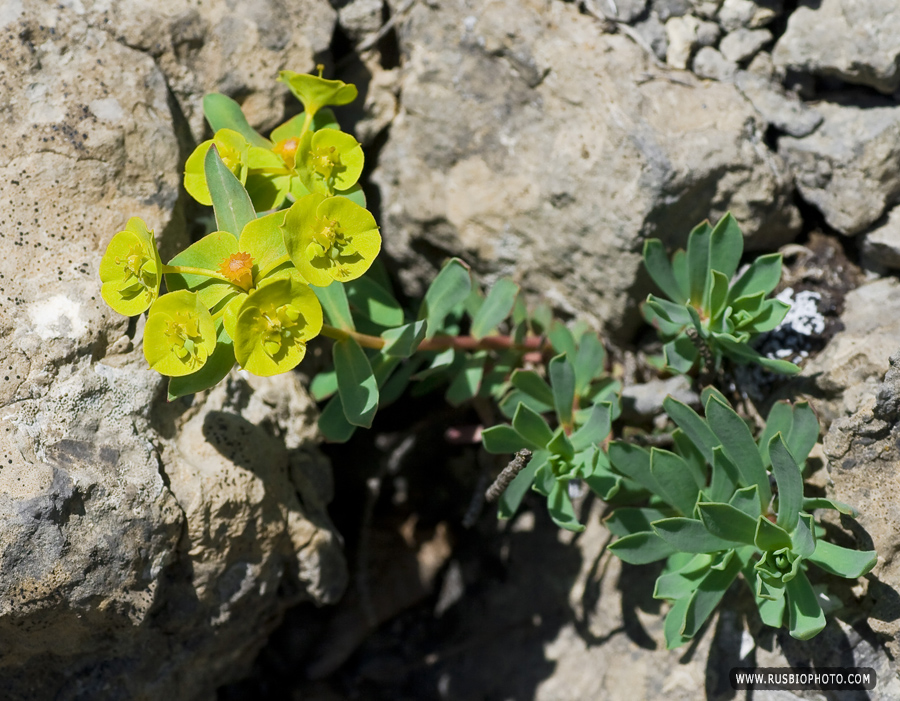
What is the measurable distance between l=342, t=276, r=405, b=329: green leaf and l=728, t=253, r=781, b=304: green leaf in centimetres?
135

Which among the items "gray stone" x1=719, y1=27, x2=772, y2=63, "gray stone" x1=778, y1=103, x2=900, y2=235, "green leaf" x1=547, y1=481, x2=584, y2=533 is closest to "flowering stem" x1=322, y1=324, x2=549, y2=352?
"green leaf" x1=547, y1=481, x2=584, y2=533

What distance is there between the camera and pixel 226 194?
2.30 metres

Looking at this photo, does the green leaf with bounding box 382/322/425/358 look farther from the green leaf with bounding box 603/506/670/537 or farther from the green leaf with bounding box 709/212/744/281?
the green leaf with bounding box 709/212/744/281

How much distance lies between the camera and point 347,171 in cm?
249

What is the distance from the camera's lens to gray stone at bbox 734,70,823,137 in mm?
3201

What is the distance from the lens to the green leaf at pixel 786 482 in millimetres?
2371

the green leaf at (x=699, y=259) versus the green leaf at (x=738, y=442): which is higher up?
the green leaf at (x=699, y=259)

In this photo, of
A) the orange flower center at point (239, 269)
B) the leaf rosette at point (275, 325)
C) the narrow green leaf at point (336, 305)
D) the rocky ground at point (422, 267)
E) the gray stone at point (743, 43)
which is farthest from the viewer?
the gray stone at point (743, 43)

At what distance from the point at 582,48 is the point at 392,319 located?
4.98ft

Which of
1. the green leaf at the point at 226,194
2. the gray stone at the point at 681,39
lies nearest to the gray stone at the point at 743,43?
the gray stone at the point at 681,39

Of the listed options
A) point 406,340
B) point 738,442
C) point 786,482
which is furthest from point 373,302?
point 786,482

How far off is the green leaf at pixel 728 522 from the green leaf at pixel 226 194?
1.76 m

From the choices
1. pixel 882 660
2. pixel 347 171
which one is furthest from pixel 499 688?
pixel 347 171

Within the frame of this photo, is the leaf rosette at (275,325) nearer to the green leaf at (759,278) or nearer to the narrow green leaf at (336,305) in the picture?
the narrow green leaf at (336,305)
